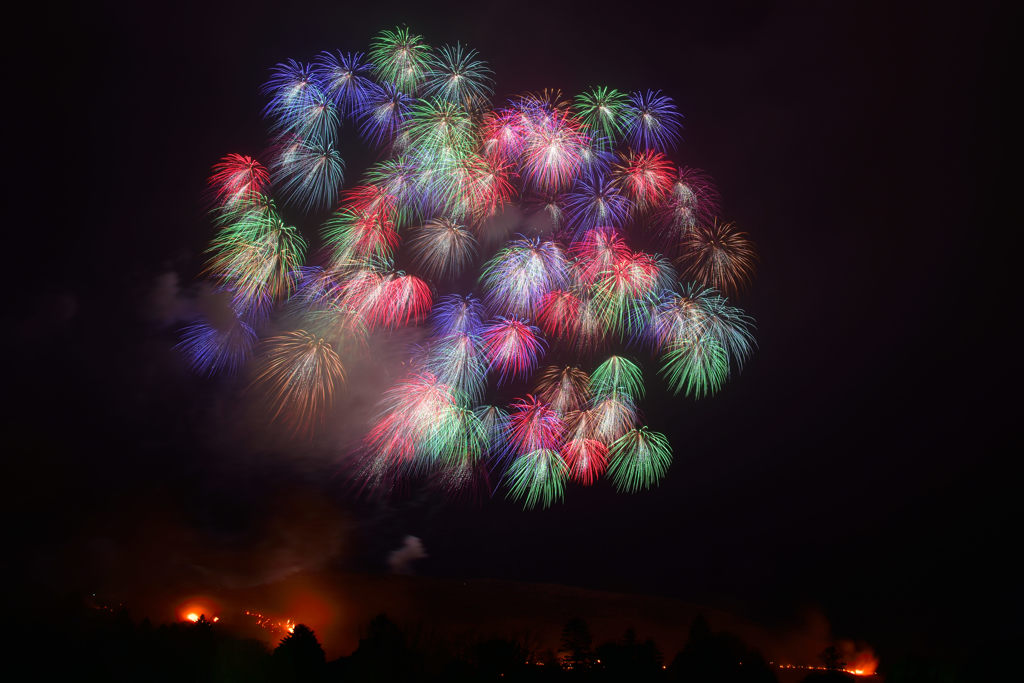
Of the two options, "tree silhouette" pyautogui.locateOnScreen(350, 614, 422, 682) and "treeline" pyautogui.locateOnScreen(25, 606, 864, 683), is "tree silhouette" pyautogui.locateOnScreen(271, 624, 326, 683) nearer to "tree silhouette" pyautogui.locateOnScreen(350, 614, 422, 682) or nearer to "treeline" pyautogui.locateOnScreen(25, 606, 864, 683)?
"treeline" pyautogui.locateOnScreen(25, 606, 864, 683)

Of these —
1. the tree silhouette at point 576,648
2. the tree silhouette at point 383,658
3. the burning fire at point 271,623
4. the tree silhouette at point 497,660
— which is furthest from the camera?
the burning fire at point 271,623

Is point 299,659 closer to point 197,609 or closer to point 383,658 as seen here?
point 383,658

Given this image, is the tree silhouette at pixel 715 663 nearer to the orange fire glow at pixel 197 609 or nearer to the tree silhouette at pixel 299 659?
the tree silhouette at pixel 299 659

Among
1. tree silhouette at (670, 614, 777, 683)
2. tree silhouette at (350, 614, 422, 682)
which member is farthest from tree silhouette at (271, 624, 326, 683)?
tree silhouette at (670, 614, 777, 683)

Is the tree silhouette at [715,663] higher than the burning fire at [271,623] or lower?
lower

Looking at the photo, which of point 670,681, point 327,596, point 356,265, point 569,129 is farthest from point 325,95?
point 327,596

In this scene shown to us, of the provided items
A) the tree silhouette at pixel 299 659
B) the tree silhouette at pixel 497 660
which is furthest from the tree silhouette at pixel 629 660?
the tree silhouette at pixel 299 659

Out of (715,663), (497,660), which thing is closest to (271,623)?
(497,660)

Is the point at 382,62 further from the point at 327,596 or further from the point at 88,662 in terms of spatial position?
the point at 327,596

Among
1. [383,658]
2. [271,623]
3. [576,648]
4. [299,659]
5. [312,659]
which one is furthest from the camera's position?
[271,623]
